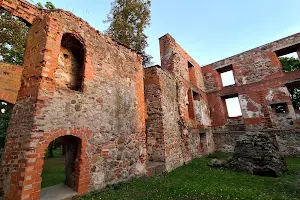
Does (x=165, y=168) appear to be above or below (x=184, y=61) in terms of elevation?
below

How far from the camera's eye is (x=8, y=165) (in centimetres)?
319

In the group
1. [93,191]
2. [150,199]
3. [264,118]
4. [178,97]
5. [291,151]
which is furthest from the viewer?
[264,118]

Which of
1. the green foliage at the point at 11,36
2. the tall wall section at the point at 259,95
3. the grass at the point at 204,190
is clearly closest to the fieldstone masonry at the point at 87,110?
the grass at the point at 204,190

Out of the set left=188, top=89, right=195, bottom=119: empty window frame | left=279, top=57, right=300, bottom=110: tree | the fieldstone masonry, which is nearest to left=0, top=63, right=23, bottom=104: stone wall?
the fieldstone masonry

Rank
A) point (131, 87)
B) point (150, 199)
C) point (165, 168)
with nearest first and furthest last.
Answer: point (150, 199)
point (131, 87)
point (165, 168)

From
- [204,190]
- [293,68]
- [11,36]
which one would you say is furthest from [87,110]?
[293,68]

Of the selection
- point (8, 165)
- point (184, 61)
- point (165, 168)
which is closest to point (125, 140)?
point (165, 168)

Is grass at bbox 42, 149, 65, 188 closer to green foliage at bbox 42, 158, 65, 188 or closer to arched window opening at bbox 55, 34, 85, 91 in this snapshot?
green foliage at bbox 42, 158, 65, 188

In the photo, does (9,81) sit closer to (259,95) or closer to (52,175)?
(52,175)

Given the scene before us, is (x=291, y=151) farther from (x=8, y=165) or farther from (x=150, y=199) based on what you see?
(x=8, y=165)

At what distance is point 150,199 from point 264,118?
11010 mm

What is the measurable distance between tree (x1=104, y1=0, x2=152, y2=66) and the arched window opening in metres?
6.48

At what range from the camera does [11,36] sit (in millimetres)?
8156

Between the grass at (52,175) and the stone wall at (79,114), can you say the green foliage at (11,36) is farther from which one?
the grass at (52,175)
